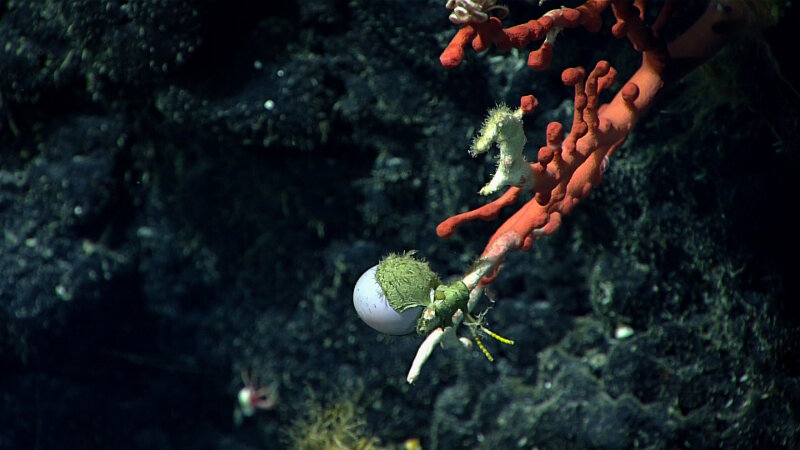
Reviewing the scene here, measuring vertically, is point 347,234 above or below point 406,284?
below


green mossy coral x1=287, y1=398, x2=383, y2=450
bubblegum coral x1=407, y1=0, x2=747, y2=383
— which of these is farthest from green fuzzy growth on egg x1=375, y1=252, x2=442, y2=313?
green mossy coral x1=287, y1=398, x2=383, y2=450

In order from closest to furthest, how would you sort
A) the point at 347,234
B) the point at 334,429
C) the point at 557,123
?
the point at 557,123, the point at 347,234, the point at 334,429

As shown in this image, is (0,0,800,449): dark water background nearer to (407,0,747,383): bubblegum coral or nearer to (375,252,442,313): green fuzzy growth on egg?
(407,0,747,383): bubblegum coral

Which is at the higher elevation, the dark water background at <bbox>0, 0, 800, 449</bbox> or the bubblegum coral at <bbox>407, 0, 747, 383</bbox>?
the bubblegum coral at <bbox>407, 0, 747, 383</bbox>

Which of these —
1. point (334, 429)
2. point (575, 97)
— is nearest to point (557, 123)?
point (575, 97)

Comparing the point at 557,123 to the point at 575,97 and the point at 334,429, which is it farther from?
the point at 334,429

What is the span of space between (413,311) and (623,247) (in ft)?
4.43

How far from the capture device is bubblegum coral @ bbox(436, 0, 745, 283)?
1895 mm

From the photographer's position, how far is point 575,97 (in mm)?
2045

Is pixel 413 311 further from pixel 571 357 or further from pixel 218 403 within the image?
pixel 218 403

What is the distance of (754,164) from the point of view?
2.63 m

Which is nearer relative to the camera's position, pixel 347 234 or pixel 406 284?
pixel 406 284

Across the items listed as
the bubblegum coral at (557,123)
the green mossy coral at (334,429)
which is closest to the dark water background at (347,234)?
the green mossy coral at (334,429)

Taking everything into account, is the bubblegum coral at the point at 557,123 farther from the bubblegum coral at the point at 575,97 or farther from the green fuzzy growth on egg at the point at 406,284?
the green fuzzy growth on egg at the point at 406,284
